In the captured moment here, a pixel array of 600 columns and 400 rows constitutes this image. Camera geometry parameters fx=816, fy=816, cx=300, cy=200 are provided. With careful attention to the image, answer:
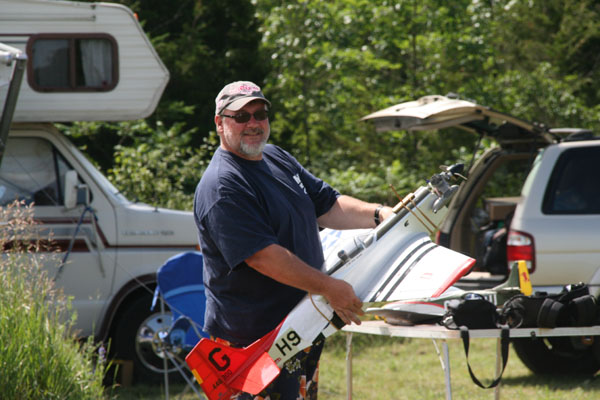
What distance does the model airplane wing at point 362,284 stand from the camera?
9.93ft

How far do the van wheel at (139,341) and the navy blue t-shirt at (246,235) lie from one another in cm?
327

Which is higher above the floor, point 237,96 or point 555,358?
point 237,96

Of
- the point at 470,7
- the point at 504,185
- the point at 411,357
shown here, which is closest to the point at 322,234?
the point at 411,357

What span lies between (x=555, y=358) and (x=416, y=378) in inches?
44.0

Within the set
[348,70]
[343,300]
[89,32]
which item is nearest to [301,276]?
[343,300]

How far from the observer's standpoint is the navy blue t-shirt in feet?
9.87

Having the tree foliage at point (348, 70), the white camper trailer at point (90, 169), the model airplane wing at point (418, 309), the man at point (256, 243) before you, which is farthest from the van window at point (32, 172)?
the tree foliage at point (348, 70)

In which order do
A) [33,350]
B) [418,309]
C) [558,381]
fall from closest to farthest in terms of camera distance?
[33,350] < [418,309] < [558,381]

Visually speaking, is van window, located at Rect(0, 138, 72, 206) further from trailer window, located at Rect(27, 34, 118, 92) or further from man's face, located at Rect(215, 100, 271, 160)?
man's face, located at Rect(215, 100, 271, 160)

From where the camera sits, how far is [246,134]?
3.20 m

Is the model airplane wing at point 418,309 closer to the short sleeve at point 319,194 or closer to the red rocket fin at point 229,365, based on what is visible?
the short sleeve at point 319,194

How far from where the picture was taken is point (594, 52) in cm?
1819

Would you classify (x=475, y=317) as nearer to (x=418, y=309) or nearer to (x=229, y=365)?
(x=418, y=309)

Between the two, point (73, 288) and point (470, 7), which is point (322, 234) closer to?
point (73, 288)
